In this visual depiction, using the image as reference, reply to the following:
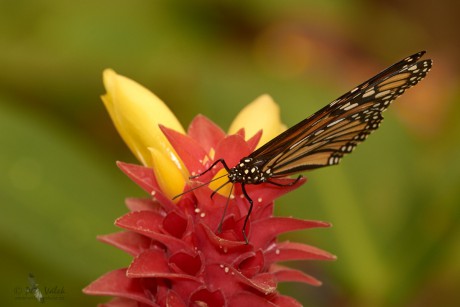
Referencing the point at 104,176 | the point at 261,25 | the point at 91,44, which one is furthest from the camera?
the point at 261,25

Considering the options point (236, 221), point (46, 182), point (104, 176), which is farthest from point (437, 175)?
point (236, 221)

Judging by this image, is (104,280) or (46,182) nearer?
(104,280)

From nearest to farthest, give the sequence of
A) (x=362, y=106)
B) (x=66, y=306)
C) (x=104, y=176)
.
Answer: (x=362, y=106)
(x=66, y=306)
(x=104, y=176)

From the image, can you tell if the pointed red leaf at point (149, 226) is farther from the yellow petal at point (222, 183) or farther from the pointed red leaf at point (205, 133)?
the pointed red leaf at point (205, 133)

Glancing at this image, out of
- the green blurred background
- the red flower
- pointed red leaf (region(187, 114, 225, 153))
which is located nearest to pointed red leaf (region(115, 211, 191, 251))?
the red flower

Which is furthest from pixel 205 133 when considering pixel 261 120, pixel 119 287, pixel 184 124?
pixel 184 124

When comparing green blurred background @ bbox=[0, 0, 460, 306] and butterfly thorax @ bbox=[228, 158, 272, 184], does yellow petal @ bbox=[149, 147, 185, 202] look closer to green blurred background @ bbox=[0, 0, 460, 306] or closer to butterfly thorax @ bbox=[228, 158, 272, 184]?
butterfly thorax @ bbox=[228, 158, 272, 184]

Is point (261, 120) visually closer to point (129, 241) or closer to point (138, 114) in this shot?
point (138, 114)

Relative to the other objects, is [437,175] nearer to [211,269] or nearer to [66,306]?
[66,306]

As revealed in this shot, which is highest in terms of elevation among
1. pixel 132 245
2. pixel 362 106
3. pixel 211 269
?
pixel 362 106
